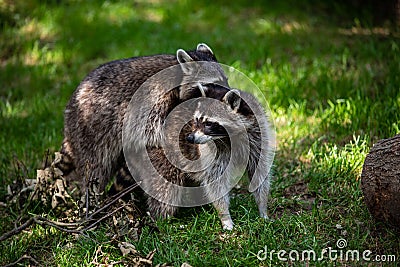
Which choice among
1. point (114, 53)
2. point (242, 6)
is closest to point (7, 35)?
point (114, 53)

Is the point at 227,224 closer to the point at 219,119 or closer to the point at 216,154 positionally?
the point at 216,154

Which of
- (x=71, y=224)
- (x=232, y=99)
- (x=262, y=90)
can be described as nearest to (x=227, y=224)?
(x=232, y=99)

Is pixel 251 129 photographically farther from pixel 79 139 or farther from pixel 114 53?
pixel 114 53

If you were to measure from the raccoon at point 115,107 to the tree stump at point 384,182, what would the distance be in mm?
1341

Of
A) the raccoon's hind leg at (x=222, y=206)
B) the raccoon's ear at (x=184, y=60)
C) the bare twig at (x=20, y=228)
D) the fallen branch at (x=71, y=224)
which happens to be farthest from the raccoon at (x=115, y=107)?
the bare twig at (x=20, y=228)

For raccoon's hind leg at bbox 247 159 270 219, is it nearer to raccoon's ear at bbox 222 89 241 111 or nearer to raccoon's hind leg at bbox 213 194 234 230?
raccoon's hind leg at bbox 213 194 234 230

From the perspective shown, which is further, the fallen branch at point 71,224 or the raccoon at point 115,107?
the raccoon at point 115,107

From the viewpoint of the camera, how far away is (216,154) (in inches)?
153

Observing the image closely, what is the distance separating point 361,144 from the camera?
15.0 feet

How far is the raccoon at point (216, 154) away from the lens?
147 inches

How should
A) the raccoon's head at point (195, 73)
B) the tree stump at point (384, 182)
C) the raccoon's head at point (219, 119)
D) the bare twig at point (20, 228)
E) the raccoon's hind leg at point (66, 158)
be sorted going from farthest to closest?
the raccoon's hind leg at point (66, 158) < the raccoon's head at point (195, 73) < the raccoon's head at point (219, 119) < the bare twig at point (20, 228) < the tree stump at point (384, 182)

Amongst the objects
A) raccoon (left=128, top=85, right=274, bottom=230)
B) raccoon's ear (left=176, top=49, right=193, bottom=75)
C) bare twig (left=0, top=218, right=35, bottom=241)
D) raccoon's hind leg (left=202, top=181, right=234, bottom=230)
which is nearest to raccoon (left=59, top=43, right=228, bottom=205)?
raccoon's ear (left=176, top=49, right=193, bottom=75)

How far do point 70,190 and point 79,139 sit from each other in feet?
1.63

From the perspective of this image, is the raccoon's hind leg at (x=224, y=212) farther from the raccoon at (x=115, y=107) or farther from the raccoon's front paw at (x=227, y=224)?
the raccoon at (x=115, y=107)
